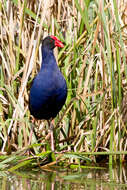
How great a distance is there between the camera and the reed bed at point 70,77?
4.21 meters

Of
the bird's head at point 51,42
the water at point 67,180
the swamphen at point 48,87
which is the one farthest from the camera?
the bird's head at point 51,42

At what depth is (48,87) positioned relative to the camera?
13.7 ft

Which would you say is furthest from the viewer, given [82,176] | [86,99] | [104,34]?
[86,99]

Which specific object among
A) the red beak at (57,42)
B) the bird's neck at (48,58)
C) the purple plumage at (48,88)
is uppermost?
the red beak at (57,42)

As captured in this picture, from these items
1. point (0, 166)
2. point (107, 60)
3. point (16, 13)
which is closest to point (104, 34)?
point (107, 60)

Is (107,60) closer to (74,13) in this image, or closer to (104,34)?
(104,34)

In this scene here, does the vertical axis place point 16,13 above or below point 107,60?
above

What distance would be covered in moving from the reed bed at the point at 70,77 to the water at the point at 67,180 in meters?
0.16

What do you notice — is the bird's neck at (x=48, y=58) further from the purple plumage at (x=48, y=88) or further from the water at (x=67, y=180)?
A: the water at (x=67, y=180)

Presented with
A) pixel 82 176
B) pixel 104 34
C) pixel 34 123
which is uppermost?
pixel 104 34

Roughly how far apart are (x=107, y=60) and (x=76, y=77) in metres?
0.47

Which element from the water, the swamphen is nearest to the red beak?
the swamphen

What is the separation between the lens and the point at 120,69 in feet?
14.2

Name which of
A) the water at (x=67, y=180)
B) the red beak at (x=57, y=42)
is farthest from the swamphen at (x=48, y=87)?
the water at (x=67, y=180)
